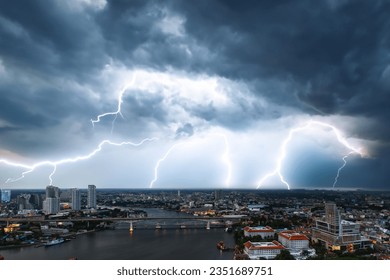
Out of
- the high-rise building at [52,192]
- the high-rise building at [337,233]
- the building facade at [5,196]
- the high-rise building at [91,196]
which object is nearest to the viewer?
the high-rise building at [337,233]

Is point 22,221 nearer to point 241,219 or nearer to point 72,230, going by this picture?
point 72,230

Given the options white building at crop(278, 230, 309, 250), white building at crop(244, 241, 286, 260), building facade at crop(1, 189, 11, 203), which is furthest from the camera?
building facade at crop(1, 189, 11, 203)

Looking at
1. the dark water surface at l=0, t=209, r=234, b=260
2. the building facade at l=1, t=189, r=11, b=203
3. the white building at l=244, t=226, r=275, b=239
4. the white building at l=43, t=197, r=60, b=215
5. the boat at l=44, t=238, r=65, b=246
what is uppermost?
the building facade at l=1, t=189, r=11, b=203

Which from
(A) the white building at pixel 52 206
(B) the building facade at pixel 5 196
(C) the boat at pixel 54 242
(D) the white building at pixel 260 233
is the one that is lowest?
(C) the boat at pixel 54 242

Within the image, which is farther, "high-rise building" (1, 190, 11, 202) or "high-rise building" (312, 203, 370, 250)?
"high-rise building" (1, 190, 11, 202)

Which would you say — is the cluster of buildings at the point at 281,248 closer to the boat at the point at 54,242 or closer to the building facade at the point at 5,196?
the boat at the point at 54,242

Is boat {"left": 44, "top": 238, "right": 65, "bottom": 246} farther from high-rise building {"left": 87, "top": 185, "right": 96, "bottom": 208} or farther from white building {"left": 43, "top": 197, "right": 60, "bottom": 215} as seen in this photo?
high-rise building {"left": 87, "top": 185, "right": 96, "bottom": 208}

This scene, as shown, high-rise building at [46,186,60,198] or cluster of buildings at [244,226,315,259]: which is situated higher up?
high-rise building at [46,186,60,198]

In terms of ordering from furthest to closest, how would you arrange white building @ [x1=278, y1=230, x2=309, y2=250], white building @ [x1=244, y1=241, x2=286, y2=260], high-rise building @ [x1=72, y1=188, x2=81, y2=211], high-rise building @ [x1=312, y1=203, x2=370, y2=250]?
high-rise building @ [x1=72, y1=188, x2=81, y2=211]
high-rise building @ [x1=312, y1=203, x2=370, y2=250]
white building @ [x1=278, y1=230, x2=309, y2=250]
white building @ [x1=244, y1=241, x2=286, y2=260]

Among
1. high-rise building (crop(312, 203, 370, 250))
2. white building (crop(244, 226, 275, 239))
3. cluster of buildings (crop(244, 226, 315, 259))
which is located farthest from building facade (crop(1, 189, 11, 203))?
high-rise building (crop(312, 203, 370, 250))

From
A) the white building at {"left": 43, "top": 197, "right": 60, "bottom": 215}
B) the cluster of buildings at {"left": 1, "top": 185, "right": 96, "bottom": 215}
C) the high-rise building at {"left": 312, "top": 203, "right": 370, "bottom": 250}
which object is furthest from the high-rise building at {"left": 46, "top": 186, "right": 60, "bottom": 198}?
the high-rise building at {"left": 312, "top": 203, "right": 370, "bottom": 250}

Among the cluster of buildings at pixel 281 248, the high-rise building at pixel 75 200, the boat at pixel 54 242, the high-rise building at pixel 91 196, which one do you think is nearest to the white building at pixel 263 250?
the cluster of buildings at pixel 281 248
